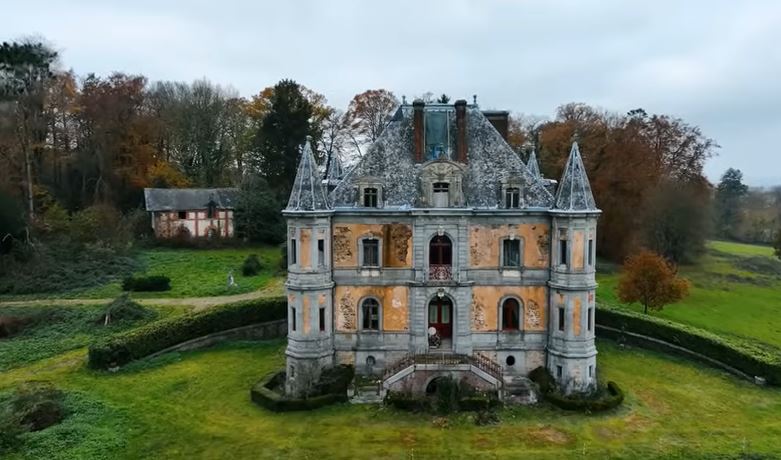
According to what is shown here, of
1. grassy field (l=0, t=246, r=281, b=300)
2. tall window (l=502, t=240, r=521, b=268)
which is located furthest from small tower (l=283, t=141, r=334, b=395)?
grassy field (l=0, t=246, r=281, b=300)

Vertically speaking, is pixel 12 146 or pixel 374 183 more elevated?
→ pixel 12 146

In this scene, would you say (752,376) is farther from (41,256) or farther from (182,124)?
(182,124)

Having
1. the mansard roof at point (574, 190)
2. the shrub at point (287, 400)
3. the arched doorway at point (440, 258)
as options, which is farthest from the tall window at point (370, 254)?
the mansard roof at point (574, 190)

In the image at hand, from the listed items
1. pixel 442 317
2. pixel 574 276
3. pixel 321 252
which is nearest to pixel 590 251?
pixel 574 276

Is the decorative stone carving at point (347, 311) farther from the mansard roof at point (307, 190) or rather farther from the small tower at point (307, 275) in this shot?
the mansard roof at point (307, 190)

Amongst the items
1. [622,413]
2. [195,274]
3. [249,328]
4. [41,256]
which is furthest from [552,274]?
[41,256]

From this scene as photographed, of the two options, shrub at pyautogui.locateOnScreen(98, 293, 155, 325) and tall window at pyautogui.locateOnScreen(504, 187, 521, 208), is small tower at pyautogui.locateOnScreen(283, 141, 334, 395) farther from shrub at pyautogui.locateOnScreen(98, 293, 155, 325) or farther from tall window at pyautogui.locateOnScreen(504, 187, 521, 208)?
shrub at pyautogui.locateOnScreen(98, 293, 155, 325)
